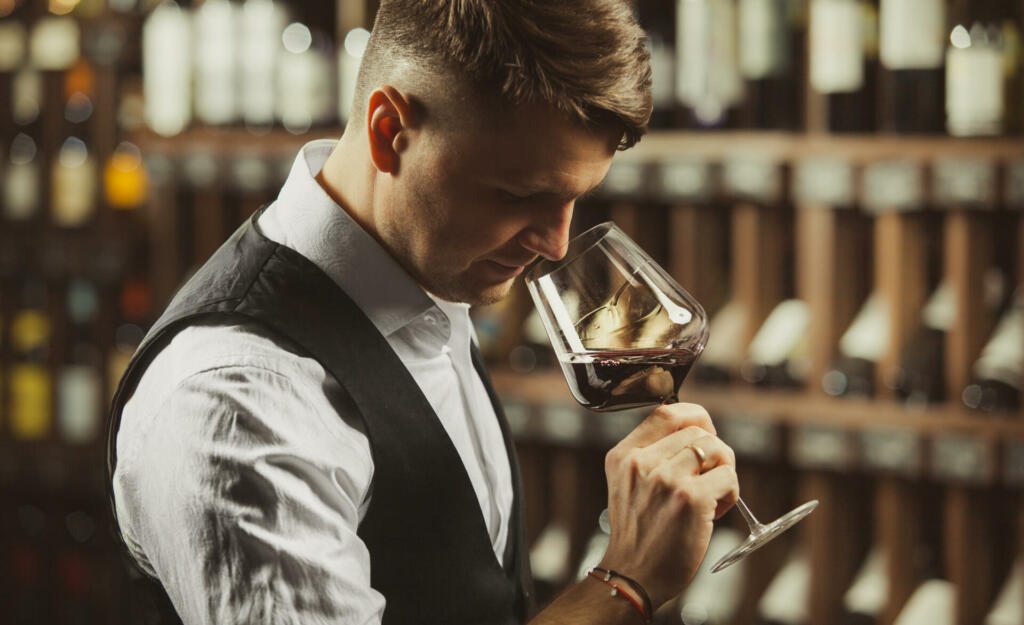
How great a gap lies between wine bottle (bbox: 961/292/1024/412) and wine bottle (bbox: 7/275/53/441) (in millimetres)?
2612

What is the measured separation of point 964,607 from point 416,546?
1553 millimetres

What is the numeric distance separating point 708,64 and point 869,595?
1.19 metres

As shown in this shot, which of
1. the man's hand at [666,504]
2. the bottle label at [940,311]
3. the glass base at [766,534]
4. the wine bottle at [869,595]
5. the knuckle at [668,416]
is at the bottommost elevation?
the wine bottle at [869,595]

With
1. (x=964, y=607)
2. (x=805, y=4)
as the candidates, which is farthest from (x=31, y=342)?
(x=964, y=607)

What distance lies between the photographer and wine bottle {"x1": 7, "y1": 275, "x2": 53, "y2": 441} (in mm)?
3377

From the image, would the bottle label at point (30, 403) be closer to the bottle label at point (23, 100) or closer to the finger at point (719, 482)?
the bottle label at point (23, 100)

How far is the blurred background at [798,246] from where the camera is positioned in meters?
2.14

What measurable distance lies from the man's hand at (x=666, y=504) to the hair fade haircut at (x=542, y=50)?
1.02 ft

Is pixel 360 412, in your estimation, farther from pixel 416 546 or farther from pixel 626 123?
pixel 626 123

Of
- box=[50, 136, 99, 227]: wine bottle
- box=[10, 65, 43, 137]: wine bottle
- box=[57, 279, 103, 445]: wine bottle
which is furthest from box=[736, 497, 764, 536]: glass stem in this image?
box=[10, 65, 43, 137]: wine bottle

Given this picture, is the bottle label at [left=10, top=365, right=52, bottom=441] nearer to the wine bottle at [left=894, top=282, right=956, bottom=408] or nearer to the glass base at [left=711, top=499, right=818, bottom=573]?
the wine bottle at [left=894, top=282, right=956, bottom=408]

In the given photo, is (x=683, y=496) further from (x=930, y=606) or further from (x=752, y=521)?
(x=930, y=606)

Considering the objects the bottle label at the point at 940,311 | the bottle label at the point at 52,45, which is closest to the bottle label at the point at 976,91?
the bottle label at the point at 940,311

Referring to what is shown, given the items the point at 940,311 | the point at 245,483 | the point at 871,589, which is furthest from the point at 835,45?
the point at 245,483
